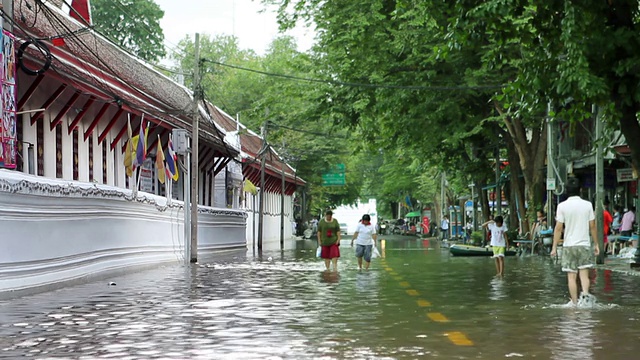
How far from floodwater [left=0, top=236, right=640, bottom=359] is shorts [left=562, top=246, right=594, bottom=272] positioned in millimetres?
605

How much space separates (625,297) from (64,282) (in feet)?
35.2

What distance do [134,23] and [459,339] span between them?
6410 centimetres

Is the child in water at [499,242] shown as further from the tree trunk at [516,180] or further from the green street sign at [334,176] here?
the green street sign at [334,176]

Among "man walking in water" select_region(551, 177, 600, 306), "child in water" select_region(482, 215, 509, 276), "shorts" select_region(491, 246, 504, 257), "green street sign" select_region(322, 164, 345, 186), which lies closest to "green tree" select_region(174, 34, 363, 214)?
"green street sign" select_region(322, 164, 345, 186)

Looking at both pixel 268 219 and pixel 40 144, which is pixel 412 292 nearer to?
pixel 40 144

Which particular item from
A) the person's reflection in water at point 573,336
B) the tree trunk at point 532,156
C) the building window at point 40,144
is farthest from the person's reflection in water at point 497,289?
the tree trunk at point 532,156

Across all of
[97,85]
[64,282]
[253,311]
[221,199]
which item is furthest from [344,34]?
[221,199]

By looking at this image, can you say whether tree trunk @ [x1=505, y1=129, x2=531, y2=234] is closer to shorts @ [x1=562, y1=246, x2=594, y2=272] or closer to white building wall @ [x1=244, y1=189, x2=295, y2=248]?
white building wall @ [x1=244, y1=189, x2=295, y2=248]

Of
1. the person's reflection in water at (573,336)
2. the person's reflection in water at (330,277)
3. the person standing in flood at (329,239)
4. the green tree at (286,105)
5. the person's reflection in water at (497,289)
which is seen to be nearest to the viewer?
the person's reflection in water at (573,336)

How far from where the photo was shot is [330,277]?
23812 millimetres

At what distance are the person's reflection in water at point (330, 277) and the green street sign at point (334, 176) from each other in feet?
183

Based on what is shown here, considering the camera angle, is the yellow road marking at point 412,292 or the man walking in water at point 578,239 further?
the yellow road marking at point 412,292

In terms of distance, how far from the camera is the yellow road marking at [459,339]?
10844mm

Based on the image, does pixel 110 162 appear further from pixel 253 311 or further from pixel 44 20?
pixel 253 311
